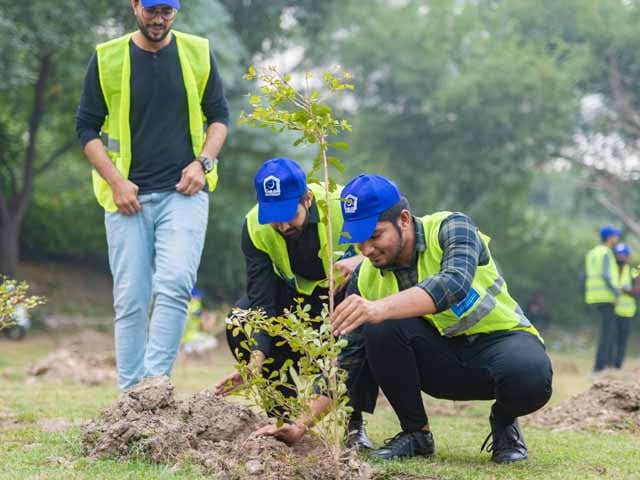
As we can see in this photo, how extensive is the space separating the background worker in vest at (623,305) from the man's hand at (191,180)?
957 cm

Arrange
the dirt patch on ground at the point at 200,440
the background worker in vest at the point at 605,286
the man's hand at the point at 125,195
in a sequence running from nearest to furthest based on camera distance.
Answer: the dirt patch on ground at the point at 200,440 → the man's hand at the point at 125,195 → the background worker in vest at the point at 605,286

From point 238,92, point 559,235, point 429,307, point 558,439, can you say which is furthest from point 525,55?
point 429,307

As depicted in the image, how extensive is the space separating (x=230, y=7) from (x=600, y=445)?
17.8m

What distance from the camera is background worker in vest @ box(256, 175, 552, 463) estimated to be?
417 centimetres

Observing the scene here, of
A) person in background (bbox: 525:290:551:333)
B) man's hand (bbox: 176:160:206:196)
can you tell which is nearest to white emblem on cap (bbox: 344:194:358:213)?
man's hand (bbox: 176:160:206:196)

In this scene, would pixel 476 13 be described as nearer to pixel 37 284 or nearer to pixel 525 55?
pixel 525 55

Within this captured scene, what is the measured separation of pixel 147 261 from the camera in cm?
546

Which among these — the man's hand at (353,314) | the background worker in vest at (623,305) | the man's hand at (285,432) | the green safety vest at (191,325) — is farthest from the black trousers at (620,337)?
the man's hand at (353,314)

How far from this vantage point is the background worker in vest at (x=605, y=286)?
1357 cm

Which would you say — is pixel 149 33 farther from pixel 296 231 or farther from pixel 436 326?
pixel 436 326

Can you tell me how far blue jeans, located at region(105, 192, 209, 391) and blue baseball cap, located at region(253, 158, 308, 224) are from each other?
0.73m

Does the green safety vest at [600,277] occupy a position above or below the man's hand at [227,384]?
below

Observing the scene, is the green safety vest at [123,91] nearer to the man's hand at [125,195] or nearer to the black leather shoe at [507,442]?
the man's hand at [125,195]

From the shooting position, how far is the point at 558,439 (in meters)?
5.86
